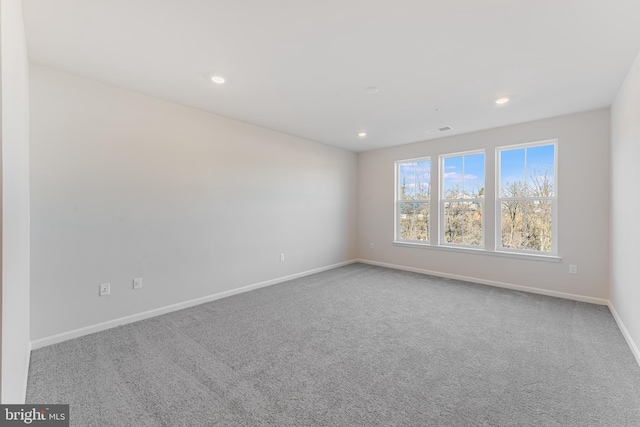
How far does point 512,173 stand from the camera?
4.30m

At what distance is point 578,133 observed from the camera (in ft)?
12.0

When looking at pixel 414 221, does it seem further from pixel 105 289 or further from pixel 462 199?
pixel 105 289

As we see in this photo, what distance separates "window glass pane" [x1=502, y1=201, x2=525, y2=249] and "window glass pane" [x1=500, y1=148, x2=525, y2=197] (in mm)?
174

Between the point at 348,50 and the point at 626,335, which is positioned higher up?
the point at 348,50

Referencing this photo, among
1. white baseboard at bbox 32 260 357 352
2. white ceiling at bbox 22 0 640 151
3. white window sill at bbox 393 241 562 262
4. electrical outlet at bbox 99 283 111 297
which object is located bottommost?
white baseboard at bbox 32 260 357 352

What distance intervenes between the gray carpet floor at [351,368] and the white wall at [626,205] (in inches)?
11.3

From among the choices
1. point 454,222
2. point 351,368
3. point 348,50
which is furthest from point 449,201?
point 351,368

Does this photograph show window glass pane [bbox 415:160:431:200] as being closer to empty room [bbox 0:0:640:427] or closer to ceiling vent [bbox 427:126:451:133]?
empty room [bbox 0:0:640:427]

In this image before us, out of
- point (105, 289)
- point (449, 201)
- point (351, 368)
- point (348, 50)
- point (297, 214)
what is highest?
point (348, 50)

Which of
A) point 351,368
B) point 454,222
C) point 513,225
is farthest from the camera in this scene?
point 454,222

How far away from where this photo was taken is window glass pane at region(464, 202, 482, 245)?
181 inches

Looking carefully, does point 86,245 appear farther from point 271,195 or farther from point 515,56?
point 515,56

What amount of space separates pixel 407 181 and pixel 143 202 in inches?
177

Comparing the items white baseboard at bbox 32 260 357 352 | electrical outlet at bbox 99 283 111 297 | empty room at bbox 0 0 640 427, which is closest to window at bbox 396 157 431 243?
empty room at bbox 0 0 640 427
